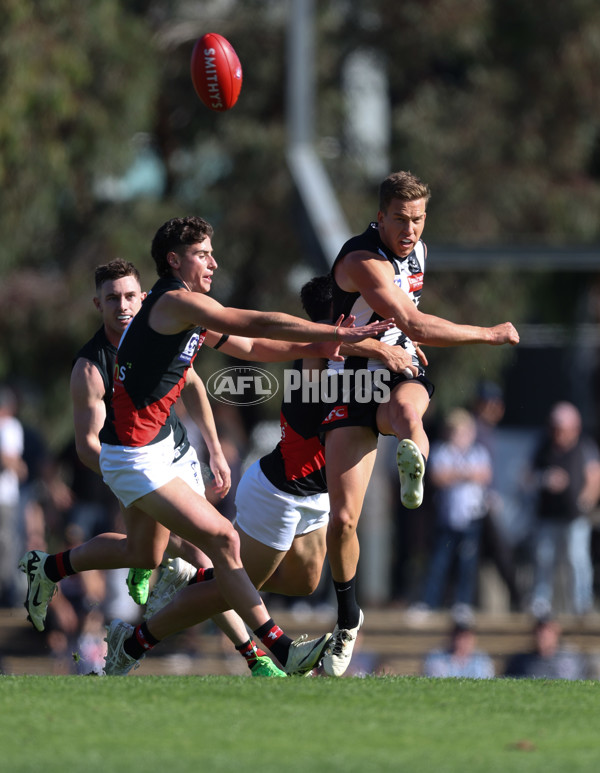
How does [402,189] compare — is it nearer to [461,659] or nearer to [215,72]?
[215,72]

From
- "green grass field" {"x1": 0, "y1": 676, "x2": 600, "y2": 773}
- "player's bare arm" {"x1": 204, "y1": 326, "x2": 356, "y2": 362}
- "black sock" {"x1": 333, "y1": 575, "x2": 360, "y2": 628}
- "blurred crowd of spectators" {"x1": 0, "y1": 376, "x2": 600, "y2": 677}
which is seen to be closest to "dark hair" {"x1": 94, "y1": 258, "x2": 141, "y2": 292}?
"player's bare arm" {"x1": 204, "y1": 326, "x2": 356, "y2": 362}

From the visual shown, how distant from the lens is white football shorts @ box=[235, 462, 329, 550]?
7598 mm

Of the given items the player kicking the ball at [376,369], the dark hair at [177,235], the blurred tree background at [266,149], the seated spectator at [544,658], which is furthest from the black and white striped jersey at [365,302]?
the blurred tree background at [266,149]

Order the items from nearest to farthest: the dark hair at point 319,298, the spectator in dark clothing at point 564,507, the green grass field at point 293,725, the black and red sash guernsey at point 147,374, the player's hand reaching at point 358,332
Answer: the green grass field at point 293,725, the player's hand reaching at point 358,332, the black and red sash guernsey at point 147,374, the dark hair at point 319,298, the spectator in dark clothing at point 564,507

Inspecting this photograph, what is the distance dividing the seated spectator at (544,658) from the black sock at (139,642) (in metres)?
5.45

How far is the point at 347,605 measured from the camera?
7.41m

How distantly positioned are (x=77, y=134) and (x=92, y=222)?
1.33 metres

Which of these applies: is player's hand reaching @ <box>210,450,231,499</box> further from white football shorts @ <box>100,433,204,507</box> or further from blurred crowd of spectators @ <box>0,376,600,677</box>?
blurred crowd of spectators @ <box>0,376,600,677</box>

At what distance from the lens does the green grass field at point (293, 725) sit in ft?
17.0

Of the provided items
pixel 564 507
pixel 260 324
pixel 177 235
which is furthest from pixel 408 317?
pixel 564 507

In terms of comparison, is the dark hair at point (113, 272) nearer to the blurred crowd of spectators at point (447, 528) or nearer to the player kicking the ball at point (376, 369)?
the player kicking the ball at point (376, 369)

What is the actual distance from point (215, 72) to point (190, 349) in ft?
7.74

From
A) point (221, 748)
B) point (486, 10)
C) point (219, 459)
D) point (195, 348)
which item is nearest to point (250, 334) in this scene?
point (195, 348)

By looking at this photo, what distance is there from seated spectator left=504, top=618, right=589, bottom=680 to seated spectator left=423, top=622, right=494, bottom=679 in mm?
243
